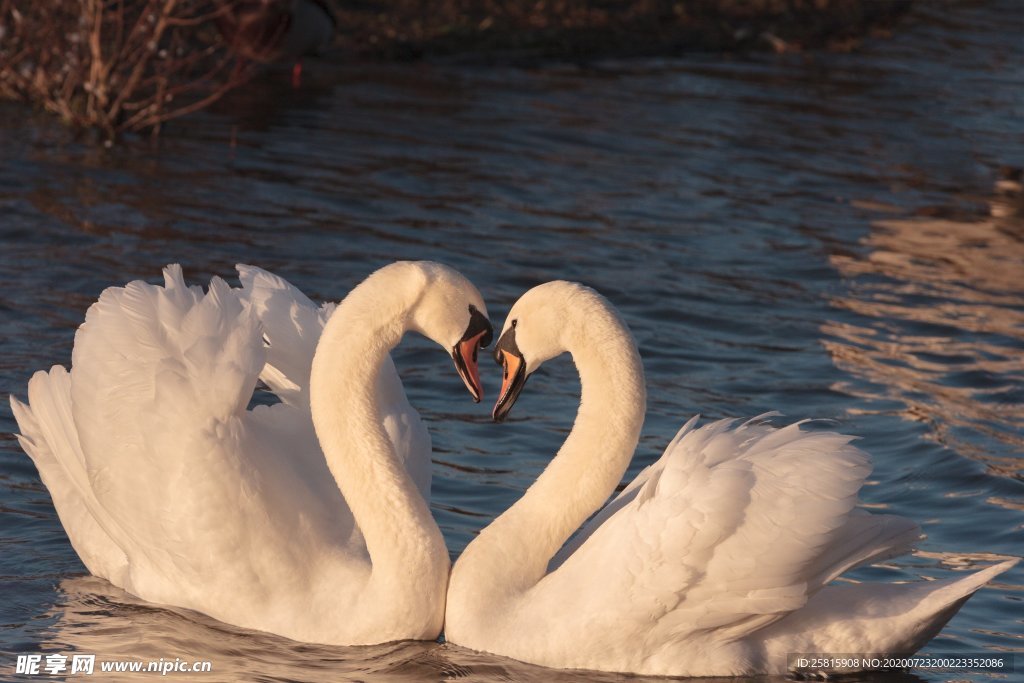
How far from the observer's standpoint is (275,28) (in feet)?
48.9

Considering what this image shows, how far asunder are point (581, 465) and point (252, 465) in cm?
114

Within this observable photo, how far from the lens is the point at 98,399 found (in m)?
6.25

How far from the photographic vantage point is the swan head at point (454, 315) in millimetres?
5910

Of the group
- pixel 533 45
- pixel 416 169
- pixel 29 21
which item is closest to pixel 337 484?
pixel 416 169

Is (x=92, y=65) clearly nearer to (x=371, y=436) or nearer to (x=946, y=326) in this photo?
(x=946, y=326)

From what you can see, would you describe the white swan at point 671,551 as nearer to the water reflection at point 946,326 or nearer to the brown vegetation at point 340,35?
the water reflection at point 946,326

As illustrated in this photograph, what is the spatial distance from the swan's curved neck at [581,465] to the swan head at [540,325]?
2 cm

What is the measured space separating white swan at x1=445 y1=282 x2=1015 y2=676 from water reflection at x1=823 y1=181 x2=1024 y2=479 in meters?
2.54

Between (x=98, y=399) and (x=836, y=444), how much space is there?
2600 millimetres

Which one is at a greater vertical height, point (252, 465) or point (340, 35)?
point (340, 35)

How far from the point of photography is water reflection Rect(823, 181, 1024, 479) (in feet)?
29.4

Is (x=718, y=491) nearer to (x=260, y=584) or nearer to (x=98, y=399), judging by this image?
(x=260, y=584)

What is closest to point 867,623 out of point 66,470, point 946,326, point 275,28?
point 66,470

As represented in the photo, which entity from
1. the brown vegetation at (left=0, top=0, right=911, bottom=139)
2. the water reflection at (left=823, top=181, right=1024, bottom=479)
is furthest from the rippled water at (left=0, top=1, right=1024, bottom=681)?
the brown vegetation at (left=0, top=0, right=911, bottom=139)
